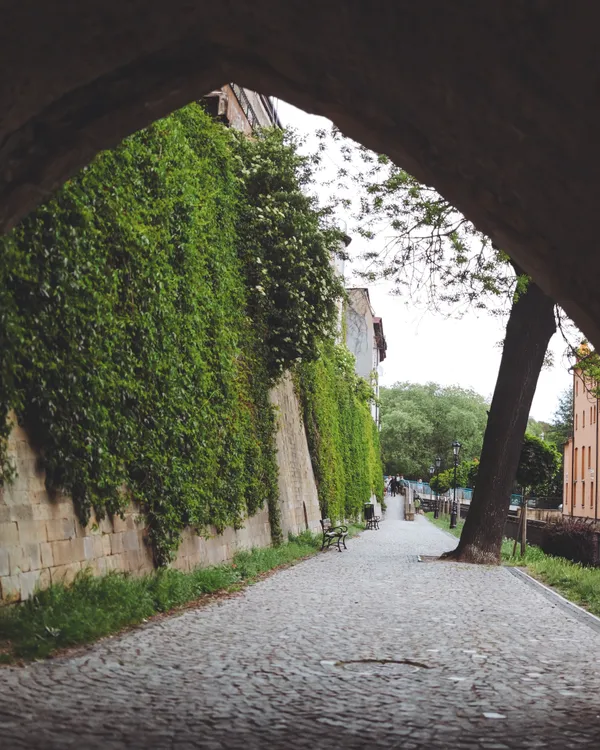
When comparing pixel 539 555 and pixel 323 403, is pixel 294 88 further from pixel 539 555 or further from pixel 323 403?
pixel 323 403

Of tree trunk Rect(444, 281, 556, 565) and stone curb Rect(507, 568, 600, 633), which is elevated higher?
tree trunk Rect(444, 281, 556, 565)

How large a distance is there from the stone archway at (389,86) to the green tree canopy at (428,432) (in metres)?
75.5

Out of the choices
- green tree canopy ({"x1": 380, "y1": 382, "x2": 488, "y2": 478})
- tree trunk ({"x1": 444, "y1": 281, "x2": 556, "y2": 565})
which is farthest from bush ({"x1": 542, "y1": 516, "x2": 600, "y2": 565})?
green tree canopy ({"x1": 380, "y1": 382, "x2": 488, "y2": 478})

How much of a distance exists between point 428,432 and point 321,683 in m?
74.9

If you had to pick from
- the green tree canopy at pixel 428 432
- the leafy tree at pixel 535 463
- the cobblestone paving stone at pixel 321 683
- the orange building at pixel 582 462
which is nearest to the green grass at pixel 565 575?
the leafy tree at pixel 535 463

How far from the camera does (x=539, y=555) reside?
19.5m

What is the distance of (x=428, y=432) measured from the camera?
7981 centimetres

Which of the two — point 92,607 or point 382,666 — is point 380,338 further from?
point 382,666

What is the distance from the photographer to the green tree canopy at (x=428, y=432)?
80312 millimetres

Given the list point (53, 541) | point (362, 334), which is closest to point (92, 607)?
point (53, 541)

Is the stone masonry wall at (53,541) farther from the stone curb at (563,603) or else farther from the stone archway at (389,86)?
the stone curb at (563,603)

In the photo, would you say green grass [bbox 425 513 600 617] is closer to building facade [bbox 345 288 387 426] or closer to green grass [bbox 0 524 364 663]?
green grass [bbox 0 524 364 663]

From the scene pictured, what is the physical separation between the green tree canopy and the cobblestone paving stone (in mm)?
70476

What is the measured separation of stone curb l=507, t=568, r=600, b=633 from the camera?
31.8 ft
